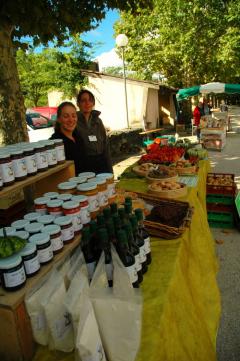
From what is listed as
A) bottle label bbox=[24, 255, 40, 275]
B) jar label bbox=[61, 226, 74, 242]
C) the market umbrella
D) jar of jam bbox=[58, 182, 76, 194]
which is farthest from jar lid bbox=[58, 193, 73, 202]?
the market umbrella

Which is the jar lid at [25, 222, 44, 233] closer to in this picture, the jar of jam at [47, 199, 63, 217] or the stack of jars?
the jar of jam at [47, 199, 63, 217]

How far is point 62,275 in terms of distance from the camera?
5.87ft

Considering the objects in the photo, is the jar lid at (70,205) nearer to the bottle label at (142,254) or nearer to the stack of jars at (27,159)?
the stack of jars at (27,159)

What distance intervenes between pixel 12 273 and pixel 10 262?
2.4 inches

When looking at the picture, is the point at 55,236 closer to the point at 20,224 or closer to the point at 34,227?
the point at 34,227

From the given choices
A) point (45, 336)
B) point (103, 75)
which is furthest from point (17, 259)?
point (103, 75)

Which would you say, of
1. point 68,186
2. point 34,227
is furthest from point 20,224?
point 68,186

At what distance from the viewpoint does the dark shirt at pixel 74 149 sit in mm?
3812

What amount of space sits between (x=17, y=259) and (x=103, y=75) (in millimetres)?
18281

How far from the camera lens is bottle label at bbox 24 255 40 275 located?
1646mm

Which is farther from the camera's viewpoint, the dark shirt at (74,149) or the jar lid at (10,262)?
the dark shirt at (74,149)

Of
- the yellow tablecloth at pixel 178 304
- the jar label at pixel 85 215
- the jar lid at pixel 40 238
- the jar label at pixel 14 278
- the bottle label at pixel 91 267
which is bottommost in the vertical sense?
the yellow tablecloth at pixel 178 304

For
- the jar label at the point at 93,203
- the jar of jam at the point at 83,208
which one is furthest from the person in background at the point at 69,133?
the jar of jam at the point at 83,208

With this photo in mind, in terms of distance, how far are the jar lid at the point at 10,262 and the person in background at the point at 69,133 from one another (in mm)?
2356
